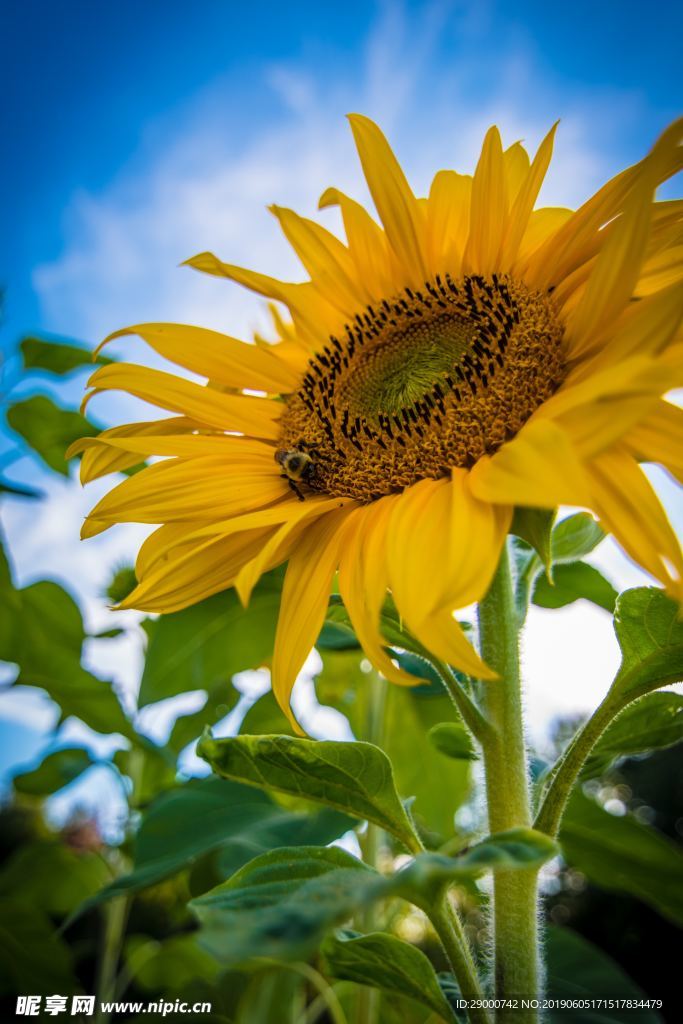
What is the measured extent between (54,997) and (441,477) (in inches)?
52.5

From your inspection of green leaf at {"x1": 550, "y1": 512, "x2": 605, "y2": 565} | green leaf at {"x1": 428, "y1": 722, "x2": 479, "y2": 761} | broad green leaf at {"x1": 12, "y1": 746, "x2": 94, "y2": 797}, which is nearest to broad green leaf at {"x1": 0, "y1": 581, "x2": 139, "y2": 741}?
broad green leaf at {"x1": 12, "y1": 746, "x2": 94, "y2": 797}

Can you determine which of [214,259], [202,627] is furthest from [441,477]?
[202,627]

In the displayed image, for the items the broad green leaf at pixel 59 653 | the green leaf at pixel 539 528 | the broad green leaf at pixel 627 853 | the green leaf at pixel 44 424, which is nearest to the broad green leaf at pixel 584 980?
the broad green leaf at pixel 627 853

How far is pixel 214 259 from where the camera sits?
124 cm

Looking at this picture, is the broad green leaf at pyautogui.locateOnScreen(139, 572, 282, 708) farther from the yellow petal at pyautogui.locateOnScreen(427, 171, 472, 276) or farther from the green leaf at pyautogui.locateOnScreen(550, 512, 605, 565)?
the yellow petal at pyautogui.locateOnScreen(427, 171, 472, 276)

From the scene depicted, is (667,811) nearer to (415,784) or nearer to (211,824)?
(415,784)

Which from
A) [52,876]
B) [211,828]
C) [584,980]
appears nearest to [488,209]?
[211,828]

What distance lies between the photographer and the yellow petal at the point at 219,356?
1.21 meters

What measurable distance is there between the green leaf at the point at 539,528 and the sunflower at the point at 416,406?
0.02 meters

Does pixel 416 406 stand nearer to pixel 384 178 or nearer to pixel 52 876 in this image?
pixel 384 178

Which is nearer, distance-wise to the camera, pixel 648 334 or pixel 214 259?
pixel 648 334

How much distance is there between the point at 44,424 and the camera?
1.99 metres

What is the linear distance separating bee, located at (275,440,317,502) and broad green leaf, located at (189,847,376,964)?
1.41 feet

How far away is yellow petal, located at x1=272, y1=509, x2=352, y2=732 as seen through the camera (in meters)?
0.84
